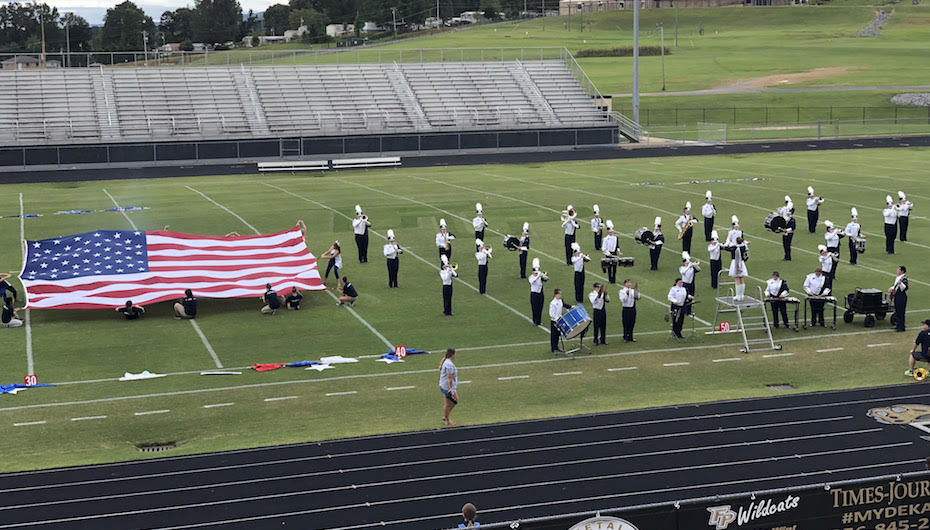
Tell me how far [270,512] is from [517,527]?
491 centimetres

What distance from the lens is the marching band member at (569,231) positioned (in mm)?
30734

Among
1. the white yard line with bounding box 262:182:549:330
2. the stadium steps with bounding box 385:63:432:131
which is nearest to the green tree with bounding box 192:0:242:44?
the stadium steps with bounding box 385:63:432:131

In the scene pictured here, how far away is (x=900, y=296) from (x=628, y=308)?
5.59 metres

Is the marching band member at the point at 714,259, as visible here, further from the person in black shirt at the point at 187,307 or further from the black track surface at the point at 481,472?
the person in black shirt at the point at 187,307

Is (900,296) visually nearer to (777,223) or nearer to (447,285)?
(777,223)

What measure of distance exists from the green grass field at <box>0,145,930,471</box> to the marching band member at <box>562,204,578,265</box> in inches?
24.2

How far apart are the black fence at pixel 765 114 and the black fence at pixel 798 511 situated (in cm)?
7401

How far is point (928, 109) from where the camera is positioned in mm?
85875

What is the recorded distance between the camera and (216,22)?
164 metres

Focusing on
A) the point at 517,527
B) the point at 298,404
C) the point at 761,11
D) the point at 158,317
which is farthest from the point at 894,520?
the point at 761,11

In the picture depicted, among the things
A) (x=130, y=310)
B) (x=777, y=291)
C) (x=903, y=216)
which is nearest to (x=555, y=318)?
(x=777, y=291)

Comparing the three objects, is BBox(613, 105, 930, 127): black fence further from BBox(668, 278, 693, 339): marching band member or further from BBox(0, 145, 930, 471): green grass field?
BBox(668, 278, 693, 339): marching band member

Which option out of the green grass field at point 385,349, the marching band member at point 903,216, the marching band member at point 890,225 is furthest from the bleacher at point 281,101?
the marching band member at point 890,225

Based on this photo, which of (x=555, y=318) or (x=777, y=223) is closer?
(x=555, y=318)
